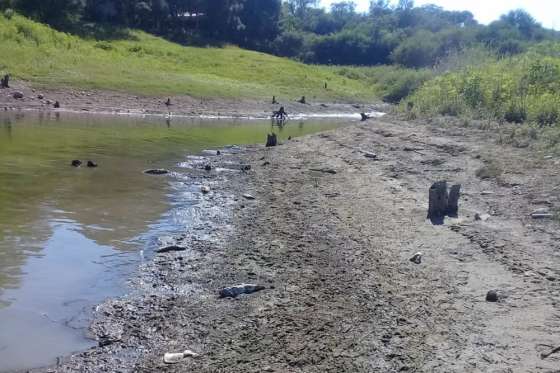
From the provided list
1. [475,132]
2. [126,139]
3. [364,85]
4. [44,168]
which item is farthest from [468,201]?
[364,85]

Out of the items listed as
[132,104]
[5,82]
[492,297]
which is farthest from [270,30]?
[492,297]

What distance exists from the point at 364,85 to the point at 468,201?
2366 inches

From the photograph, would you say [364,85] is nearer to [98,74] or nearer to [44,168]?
[98,74]

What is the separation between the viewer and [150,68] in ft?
164

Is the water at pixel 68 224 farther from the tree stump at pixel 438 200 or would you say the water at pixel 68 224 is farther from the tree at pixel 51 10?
the tree at pixel 51 10

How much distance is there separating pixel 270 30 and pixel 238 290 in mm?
86837

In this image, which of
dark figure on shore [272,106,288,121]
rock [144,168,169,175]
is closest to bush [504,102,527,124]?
A: rock [144,168,169,175]

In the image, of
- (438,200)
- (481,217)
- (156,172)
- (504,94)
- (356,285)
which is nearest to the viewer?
(356,285)

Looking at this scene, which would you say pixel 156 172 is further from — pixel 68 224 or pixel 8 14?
pixel 8 14

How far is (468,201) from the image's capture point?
12875 millimetres

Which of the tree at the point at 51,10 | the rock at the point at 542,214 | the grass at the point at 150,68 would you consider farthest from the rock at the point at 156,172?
the tree at the point at 51,10

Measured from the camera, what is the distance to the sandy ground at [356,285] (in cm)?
661

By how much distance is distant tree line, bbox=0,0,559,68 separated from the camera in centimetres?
6518

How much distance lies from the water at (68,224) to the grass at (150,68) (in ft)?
49.5
